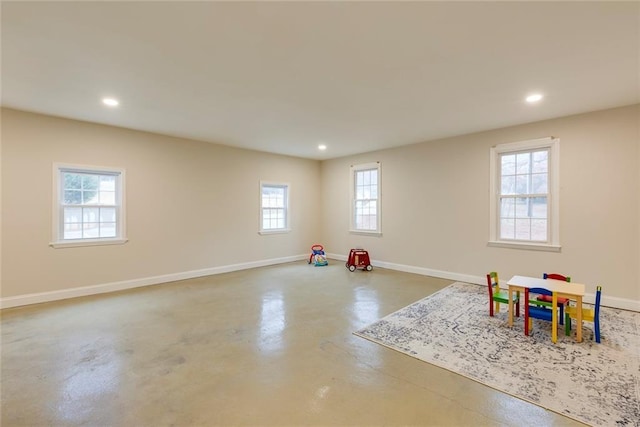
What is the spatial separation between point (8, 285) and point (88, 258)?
0.90 metres

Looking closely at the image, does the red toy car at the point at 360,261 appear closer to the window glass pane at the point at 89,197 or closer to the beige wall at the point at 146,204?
the beige wall at the point at 146,204

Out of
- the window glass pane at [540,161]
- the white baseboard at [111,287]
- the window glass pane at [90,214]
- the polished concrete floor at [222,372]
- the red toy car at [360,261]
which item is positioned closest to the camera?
the polished concrete floor at [222,372]

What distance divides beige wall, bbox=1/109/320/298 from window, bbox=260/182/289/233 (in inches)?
6.7

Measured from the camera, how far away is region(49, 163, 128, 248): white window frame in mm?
4266

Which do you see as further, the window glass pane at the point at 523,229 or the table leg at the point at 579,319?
the window glass pane at the point at 523,229

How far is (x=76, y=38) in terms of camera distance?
2.33m

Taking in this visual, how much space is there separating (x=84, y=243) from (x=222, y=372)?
12.0ft

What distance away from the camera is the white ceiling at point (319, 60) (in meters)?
2.05

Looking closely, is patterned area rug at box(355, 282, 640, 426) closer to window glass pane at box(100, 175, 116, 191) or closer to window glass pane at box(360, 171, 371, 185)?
window glass pane at box(360, 171, 371, 185)

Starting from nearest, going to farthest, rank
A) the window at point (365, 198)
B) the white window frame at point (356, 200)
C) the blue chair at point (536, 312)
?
the blue chair at point (536, 312), the white window frame at point (356, 200), the window at point (365, 198)

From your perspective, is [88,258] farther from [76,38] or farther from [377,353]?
[377,353]

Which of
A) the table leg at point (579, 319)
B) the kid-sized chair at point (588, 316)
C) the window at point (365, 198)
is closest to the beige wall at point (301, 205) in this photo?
the window at point (365, 198)

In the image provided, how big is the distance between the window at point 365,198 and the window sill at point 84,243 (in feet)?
15.7

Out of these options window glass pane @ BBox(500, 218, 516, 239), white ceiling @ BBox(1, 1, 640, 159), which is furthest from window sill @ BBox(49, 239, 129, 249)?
window glass pane @ BBox(500, 218, 516, 239)
